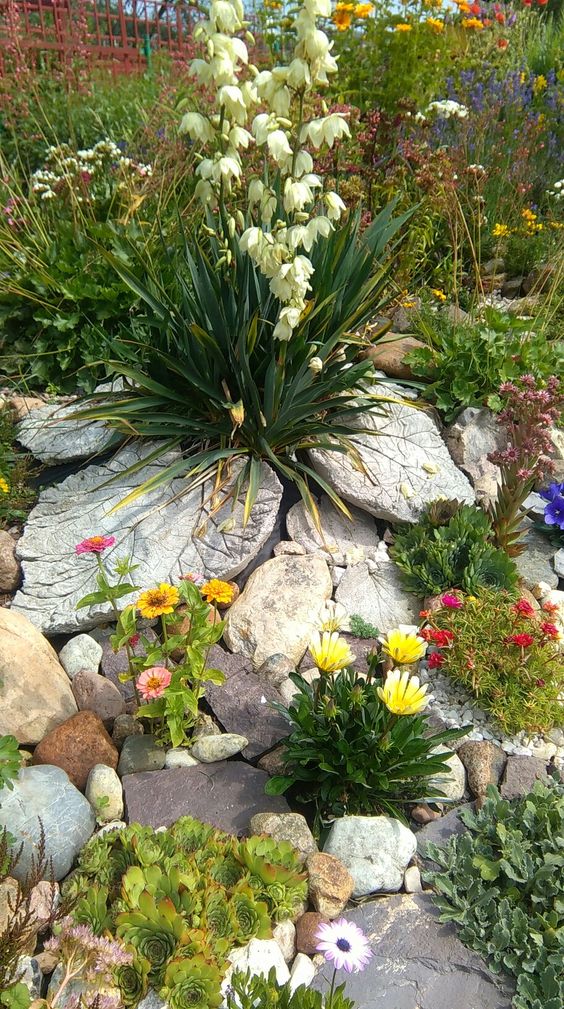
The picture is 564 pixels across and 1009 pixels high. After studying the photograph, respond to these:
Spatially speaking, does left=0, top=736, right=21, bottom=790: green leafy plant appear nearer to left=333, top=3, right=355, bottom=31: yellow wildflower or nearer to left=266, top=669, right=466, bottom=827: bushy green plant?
left=266, top=669, right=466, bottom=827: bushy green plant

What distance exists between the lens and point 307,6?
248cm

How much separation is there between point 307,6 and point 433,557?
2.23 meters

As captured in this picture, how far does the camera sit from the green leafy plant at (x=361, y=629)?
336 cm

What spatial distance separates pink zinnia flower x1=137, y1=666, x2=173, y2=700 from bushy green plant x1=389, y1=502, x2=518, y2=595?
1341mm

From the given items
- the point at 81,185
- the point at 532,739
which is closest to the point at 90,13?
the point at 81,185

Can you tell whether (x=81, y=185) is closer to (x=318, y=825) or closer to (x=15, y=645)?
(x=15, y=645)

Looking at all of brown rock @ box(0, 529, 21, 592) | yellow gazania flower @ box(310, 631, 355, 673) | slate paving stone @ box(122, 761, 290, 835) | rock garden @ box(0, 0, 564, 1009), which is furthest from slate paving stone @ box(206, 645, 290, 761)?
brown rock @ box(0, 529, 21, 592)

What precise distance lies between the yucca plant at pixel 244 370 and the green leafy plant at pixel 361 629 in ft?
2.03

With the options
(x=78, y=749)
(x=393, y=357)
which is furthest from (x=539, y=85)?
(x=78, y=749)

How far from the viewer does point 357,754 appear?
2.49m

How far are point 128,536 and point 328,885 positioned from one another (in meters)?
1.82

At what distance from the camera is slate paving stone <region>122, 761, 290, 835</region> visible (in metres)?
2.53

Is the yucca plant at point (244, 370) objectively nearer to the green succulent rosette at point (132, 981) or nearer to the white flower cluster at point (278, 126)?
the white flower cluster at point (278, 126)

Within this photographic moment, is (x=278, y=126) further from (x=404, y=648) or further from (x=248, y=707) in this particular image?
(x=248, y=707)
